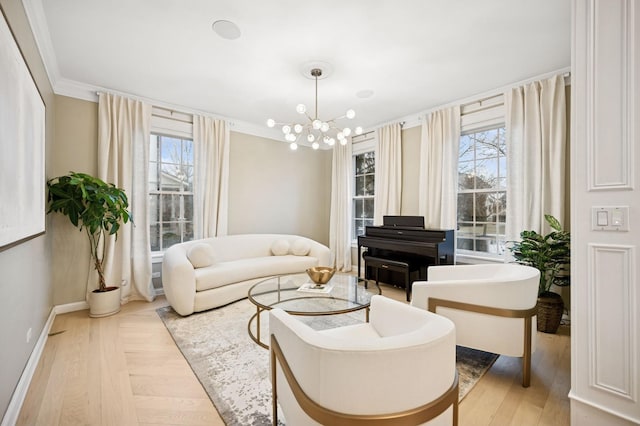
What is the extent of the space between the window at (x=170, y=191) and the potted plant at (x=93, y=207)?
0.74 meters

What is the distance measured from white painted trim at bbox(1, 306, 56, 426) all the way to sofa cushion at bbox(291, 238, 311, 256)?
2.87 m

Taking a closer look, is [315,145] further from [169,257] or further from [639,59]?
[639,59]

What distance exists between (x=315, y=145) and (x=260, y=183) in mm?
2013

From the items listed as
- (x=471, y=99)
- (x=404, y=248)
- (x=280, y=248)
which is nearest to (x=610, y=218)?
(x=404, y=248)

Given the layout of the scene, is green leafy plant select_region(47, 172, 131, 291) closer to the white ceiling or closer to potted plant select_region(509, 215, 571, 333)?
the white ceiling

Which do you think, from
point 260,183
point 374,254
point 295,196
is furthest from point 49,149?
point 374,254

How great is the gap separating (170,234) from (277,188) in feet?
6.28

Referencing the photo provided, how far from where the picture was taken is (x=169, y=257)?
3.16m

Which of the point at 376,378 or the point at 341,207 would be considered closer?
the point at 376,378

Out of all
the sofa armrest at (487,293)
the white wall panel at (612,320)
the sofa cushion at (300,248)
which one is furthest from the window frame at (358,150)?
the white wall panel at (612,320)

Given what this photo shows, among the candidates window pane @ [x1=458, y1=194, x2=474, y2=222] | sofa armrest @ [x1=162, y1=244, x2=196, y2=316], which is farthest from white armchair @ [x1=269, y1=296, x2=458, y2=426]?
window pane @ [x1=458, y1=194, x2=474, y2=222]

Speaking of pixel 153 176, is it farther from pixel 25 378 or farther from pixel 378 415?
pixel 378 415

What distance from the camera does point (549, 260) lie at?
2.60 m

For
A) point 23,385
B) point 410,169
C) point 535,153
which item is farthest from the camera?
point 410,169
